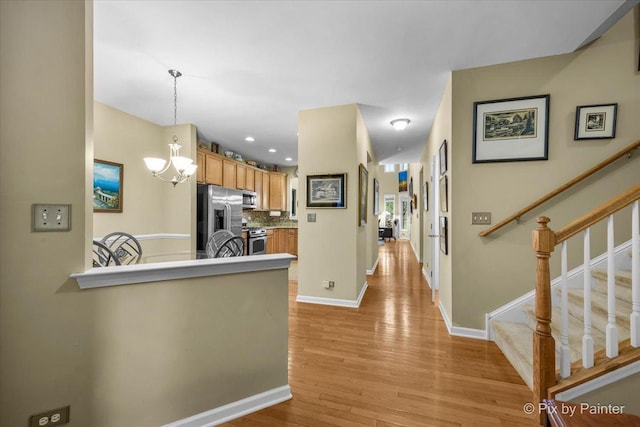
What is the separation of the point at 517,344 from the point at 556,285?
2.43ft

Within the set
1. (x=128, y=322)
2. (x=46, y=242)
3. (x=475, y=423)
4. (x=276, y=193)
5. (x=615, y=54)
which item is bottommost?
(x=475, y=423)

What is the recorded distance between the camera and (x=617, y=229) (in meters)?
2.11

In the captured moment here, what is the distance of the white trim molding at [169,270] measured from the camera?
116cm

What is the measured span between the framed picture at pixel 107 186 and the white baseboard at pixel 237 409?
317 centimetres

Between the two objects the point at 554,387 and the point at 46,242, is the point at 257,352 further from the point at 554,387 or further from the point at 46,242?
the point at 554,387

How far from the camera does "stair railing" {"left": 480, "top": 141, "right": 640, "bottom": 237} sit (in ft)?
6.73

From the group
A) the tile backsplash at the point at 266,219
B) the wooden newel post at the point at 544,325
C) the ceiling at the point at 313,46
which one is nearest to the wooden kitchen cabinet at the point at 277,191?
the tile backsplash at the point at 266,219

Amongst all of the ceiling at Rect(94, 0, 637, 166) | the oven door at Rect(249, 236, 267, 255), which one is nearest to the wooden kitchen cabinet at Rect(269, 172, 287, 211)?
the oven door at Rect(249, 236, 267, 255)

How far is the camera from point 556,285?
223cm

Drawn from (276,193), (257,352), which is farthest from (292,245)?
(257,352)

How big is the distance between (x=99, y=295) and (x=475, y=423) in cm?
217

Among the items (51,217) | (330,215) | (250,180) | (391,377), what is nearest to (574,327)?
(391,377)

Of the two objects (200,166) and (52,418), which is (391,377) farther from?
(200,166)

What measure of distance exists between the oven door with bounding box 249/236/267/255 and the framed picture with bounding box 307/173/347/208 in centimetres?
254
